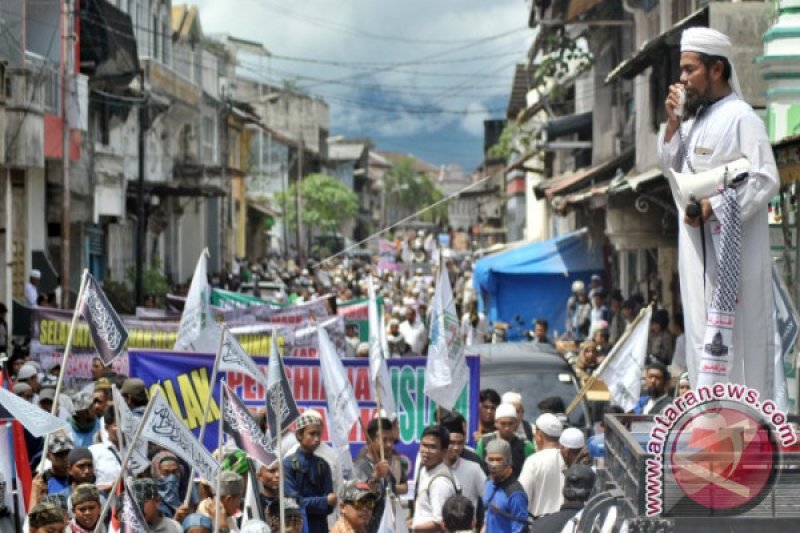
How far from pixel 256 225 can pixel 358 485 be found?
235 feet

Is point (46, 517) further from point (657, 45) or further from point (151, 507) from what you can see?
point (657, 45)

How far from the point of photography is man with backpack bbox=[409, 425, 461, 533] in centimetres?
1065

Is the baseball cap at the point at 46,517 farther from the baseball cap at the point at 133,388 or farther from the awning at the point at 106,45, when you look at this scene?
the awning at the point at 106,45

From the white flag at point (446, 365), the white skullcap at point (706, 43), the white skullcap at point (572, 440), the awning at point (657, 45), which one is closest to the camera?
the white skullcap at point (706, 43)

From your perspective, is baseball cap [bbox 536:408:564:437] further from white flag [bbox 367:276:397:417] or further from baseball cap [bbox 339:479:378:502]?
white flag [bbox 367:276:397:417]

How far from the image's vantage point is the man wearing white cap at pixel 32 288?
27.6 meters

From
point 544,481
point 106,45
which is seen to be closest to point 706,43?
point 544,481

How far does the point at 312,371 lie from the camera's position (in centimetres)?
1502

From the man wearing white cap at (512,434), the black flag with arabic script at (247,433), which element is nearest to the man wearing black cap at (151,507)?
the black flag with arabic script at (247,433)

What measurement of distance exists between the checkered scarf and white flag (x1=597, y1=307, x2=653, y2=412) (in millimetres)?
7932

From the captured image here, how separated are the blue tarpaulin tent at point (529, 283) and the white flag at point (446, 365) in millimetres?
15865

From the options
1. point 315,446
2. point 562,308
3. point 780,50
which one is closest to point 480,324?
point 562,308

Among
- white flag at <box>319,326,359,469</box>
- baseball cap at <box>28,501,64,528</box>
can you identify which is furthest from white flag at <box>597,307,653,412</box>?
baseball cap at <box>28,501,64,528</box>

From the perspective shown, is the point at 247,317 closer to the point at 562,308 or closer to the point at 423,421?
the point at 423,421
